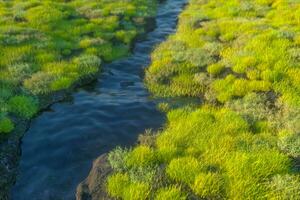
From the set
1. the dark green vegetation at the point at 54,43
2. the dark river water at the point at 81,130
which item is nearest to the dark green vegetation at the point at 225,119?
the dark river water at the point at 81,130

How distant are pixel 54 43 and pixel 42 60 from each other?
7.33 ft

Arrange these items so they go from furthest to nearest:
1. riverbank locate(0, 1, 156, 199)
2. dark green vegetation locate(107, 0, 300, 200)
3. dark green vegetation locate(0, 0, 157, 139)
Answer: dark green vegetation locate(0, 0, 157, 139), riverbank locate(0, 1, 156, 199), dark green vegetation locate(107, 0, 300, 200)

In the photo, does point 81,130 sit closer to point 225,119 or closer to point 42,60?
point 225,119

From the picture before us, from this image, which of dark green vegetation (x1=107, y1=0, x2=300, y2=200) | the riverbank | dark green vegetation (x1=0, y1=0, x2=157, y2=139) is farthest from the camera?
dark green vegetation (x1=0, y1=0, x2=157, y2=139)

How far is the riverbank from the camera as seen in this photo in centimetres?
1505

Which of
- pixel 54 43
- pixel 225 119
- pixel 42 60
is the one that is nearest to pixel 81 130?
pixel 225 119

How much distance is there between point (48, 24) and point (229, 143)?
16119 millimetres

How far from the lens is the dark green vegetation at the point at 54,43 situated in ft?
57.4

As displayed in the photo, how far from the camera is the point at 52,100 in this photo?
17578mm

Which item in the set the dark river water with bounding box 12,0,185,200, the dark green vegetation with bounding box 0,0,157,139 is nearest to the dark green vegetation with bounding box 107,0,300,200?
the dark river water with bounding box 12,0,185,200

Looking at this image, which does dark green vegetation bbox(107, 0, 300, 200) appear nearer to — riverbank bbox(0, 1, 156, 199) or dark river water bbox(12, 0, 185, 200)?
dark river water bbox(12, 0, 185, 200)

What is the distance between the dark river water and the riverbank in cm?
45

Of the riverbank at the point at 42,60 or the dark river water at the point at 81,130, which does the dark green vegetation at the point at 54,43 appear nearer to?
the riverbank at the point at 42,60

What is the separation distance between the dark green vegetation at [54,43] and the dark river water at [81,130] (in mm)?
910
